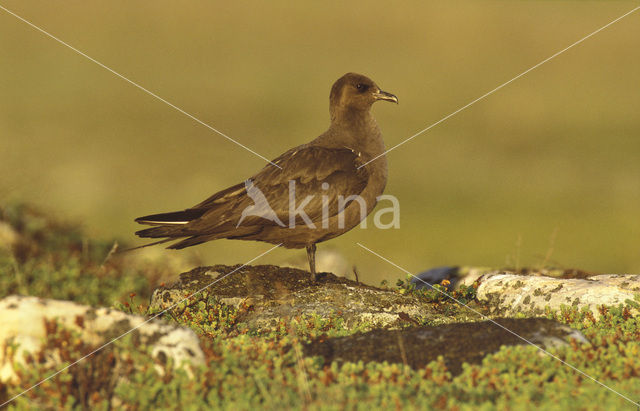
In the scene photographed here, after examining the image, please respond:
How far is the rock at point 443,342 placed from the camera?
5.25 metres

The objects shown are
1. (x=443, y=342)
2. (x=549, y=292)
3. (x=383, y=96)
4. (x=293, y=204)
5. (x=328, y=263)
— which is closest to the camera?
(x=443, y=342)

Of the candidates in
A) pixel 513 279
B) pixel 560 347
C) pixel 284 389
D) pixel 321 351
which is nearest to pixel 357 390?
pixel 284 389

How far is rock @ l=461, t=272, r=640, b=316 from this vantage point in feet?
24.0

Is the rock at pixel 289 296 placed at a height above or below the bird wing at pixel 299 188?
below

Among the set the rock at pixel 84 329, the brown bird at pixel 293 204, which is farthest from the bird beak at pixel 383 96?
the rock at pixel 84 329

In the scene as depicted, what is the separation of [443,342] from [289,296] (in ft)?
8.59

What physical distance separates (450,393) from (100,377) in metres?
2.31

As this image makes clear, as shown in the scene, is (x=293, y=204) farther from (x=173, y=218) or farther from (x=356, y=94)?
(x=356, y=94)

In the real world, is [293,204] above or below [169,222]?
above

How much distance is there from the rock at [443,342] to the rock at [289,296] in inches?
52.9

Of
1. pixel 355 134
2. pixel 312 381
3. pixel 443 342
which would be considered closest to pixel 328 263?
pixel 355 134

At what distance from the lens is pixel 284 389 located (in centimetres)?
467

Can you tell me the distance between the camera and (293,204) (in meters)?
7.88

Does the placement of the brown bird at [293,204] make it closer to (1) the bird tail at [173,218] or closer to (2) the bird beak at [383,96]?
(1) the bird tail at [173,218]
